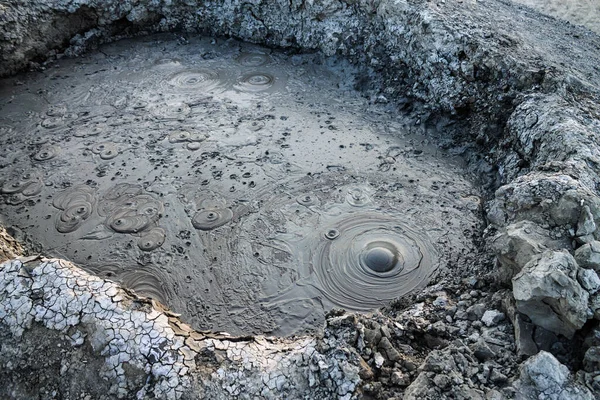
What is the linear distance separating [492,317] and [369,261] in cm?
111

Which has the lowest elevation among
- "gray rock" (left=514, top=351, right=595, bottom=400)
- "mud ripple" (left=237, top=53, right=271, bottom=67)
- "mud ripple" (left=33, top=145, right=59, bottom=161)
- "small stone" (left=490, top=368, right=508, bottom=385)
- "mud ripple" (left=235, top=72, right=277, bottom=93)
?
"mud ripple" (left=33, top=145, right=59, bottom=161)

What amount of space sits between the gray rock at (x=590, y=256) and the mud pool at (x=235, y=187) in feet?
3.60

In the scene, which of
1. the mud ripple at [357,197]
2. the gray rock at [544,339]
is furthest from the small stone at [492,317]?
the mud ripple at [357,197]

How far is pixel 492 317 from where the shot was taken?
8.75 ft

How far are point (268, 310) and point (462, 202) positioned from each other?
1835mm

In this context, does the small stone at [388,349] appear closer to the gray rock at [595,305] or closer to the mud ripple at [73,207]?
the gray rock at [595,305]

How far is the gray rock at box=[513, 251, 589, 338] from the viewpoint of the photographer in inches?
92.4

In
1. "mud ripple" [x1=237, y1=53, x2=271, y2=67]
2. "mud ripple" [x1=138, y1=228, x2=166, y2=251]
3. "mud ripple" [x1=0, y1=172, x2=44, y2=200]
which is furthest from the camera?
"mud ripple" [x1=237, y1=53, x2=271, y2=67]

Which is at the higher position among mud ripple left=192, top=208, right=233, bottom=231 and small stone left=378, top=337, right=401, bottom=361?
small stone left=378, top=337, right=401, bottom=361

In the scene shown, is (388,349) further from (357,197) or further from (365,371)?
(357,197)

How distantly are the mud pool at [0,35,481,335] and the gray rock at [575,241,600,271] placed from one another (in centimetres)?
110

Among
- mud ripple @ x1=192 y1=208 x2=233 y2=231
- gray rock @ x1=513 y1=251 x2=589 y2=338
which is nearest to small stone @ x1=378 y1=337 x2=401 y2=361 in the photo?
gray rock @ x1=513 y1=251 x2=589 y2=338

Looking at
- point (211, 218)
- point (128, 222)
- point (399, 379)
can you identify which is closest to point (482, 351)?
point (399, 379)

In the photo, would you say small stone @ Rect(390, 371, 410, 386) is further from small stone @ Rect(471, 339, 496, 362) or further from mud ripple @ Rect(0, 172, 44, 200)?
mud ripple @ Rect(0, 172, 44, 200)
